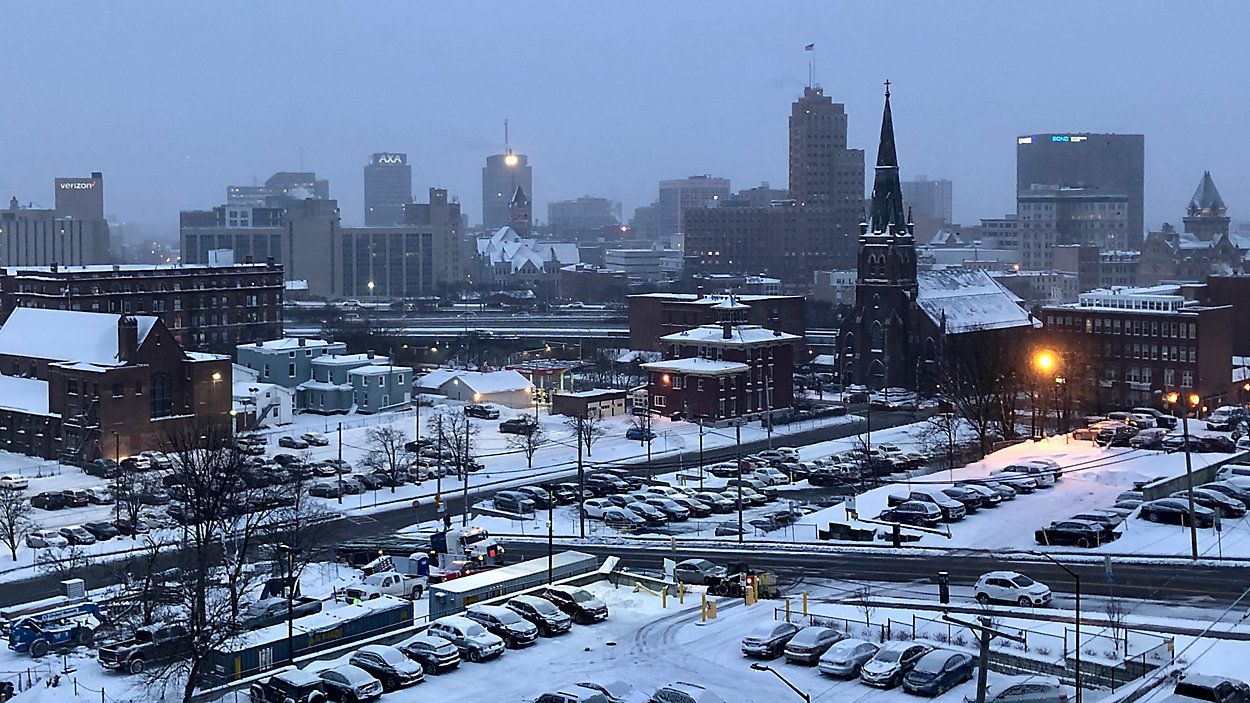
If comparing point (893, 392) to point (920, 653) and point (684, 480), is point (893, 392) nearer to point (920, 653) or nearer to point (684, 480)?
point (684, 480)

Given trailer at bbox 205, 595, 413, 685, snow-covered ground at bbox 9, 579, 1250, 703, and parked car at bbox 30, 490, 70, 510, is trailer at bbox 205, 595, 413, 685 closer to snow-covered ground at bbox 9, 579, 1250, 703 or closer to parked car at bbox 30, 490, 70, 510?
snow-covered ground at bbox 9, 579, 1250, 703

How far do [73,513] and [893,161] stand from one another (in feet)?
162

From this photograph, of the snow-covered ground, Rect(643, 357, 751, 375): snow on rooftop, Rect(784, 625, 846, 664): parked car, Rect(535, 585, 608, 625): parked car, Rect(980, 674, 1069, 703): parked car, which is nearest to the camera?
Rect(980, 674, 1069, 703): parked car

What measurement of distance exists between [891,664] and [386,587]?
13.5 metres

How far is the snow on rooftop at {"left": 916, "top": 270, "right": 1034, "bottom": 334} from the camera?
81.8 metres

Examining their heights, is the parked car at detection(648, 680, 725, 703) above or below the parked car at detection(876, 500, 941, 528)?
below

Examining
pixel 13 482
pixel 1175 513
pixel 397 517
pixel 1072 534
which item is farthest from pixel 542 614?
pixel 13 482

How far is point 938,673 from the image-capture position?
87.4 ft

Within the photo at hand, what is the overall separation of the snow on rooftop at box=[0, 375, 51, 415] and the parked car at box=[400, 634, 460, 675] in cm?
3626

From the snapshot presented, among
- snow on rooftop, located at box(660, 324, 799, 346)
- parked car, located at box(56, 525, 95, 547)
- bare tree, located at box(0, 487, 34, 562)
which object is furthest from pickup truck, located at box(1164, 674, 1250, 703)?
snow on rooftop, located at box(660, 324, 799, 346)

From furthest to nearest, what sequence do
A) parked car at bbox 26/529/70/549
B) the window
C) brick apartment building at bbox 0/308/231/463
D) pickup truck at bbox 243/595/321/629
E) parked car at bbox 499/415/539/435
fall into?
parked car at bbox 499/415/539/435 < the window < brick apartment building at bbox 0/308/231/463 < parked car at bbox 26/529/70/549 < pickup truck at bbox 243/595/321/629

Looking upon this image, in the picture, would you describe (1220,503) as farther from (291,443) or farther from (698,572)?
(291,443)

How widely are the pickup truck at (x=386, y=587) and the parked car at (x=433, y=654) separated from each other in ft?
19.1

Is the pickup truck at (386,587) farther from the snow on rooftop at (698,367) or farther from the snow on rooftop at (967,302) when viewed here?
the snow on rooftop at (967,302)
